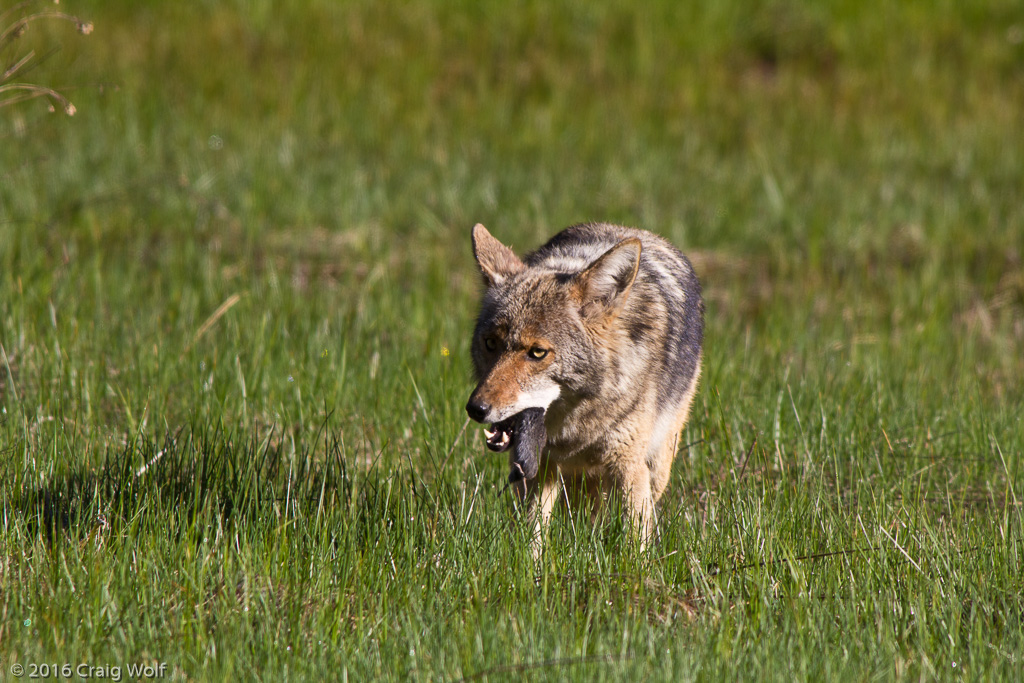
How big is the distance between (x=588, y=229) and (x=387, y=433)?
1.52m

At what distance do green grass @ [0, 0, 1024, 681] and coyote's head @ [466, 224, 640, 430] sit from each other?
0.58 meters

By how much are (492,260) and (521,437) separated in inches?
37.1

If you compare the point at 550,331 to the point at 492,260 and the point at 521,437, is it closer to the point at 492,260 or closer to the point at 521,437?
the point at 521,437

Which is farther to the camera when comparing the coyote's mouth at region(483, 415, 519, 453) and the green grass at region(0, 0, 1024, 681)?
the coyote's mouth at region(483, 415, 519, 453)

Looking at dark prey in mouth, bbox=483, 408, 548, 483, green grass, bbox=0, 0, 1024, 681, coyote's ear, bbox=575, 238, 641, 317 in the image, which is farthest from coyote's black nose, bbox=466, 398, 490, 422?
coyote's ear, bbox=575, 238, 641, 317

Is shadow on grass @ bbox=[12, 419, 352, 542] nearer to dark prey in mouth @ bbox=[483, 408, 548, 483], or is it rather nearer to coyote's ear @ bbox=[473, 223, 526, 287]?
dark prey in mouth @ bbox=[483, 408, 548, 483]

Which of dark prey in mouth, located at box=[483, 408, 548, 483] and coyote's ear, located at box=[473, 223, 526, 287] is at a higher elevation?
coyote's ear, located at box=[473, 223, 526, 287]

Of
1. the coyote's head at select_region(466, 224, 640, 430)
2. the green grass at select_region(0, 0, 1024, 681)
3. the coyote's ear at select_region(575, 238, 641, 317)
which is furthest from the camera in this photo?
the coyote's ear at select_region(575, 238, 641, 317)

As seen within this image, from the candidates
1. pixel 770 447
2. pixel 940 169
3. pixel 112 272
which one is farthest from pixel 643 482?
pixel 940 169

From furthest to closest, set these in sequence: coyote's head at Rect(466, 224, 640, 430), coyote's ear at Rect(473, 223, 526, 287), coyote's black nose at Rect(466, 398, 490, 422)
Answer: coyote's ear at Rect(473, 223, 526, 287) < coyote's head at Rect(466, 224, 640, 430) < coyote's black nose at Rect(466, 398, 490, 422)

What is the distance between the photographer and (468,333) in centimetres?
688

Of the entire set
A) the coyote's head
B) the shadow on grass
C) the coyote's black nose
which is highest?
the coyote's head

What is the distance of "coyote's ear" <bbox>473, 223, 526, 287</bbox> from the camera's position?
4359 mm

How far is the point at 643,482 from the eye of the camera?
4.34 meters
